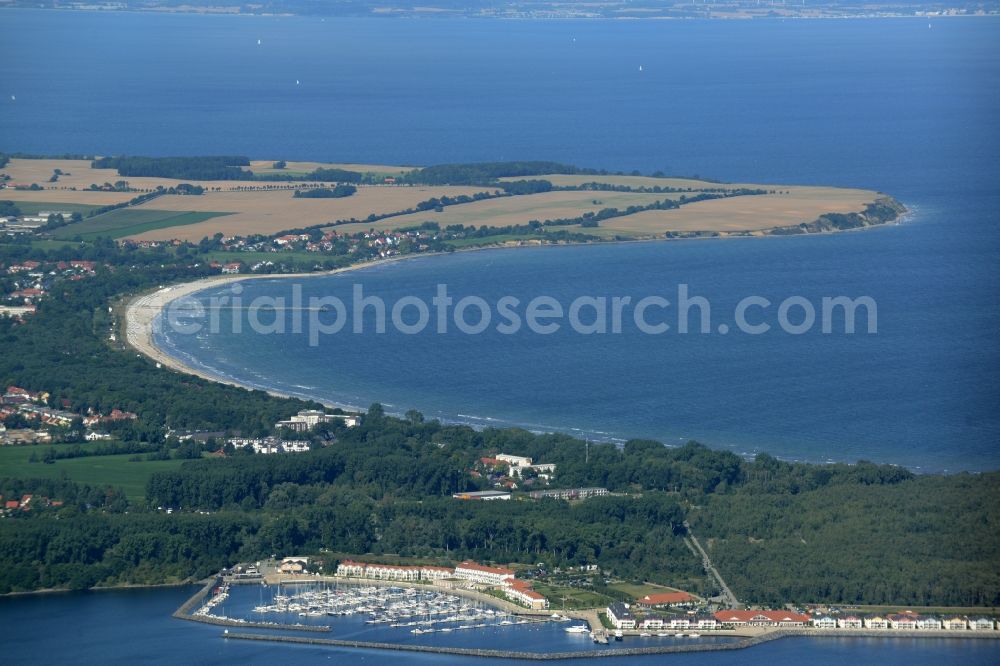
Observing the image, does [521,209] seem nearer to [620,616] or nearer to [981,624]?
[620,616]

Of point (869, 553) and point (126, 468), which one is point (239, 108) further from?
point (869, 553)

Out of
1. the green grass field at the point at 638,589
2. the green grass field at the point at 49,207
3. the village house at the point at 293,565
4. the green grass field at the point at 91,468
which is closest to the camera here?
the green grass field at the point at 638,589

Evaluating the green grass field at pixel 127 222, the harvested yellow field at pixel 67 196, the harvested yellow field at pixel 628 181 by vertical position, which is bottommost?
the green grass field at pixel 127 222

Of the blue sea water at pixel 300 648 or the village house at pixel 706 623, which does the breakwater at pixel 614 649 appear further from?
the village house at pixel 706 623

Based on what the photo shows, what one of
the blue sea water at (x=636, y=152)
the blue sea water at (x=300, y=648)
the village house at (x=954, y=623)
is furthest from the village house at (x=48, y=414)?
the village house at (x=954, y=623)

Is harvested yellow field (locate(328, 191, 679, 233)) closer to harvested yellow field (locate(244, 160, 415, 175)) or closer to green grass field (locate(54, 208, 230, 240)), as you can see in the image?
green grass field (locate(54, 208, 230, 240))
